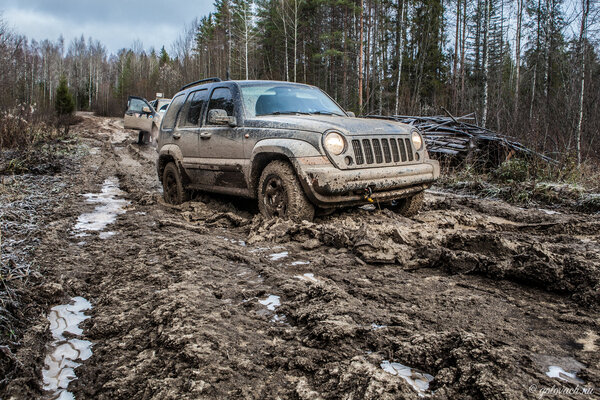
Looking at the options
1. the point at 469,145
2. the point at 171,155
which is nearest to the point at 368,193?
the point at 171,155

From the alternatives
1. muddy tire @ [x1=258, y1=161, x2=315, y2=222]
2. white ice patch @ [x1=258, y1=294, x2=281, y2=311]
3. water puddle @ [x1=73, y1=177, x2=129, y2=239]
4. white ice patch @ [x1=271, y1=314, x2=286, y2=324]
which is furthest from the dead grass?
water puddle @ [x1=73, y1=177, x2=129, y2=239]

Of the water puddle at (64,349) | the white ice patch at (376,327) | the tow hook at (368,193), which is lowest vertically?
the water puddle at (64,349)

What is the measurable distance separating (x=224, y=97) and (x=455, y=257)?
3.71 m

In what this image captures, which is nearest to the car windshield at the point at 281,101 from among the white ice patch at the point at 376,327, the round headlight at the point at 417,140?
the round headlight at the point at 417,140

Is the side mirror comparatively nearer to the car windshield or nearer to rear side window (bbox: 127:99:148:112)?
the car windshield

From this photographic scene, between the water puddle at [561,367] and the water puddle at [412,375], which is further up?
the water puddle at [561,367]

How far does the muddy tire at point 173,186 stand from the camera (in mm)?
6207

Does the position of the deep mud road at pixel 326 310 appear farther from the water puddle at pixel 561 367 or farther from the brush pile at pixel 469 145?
the brush pile at pixel 469 145

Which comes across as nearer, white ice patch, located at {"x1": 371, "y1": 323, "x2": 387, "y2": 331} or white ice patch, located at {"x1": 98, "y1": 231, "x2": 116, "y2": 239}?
white ice patch, located at {"x1": 371, "y1": 323, "x2": 387, "y2": 331}

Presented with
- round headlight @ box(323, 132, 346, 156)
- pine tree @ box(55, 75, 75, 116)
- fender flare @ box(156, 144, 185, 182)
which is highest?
pine tree @ box(55, 75, 75, 116)

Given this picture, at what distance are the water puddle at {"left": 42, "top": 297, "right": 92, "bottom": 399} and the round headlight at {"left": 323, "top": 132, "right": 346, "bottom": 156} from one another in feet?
8.36

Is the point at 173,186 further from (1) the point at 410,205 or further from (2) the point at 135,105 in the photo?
(2) the point at 135,105

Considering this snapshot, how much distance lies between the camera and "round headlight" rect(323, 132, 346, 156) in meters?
4.11

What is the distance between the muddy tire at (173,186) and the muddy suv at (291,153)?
33mm
